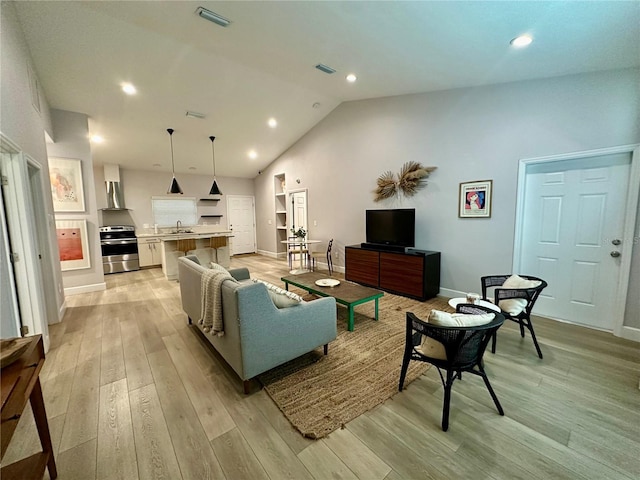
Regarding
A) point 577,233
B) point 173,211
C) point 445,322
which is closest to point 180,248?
point 173,211

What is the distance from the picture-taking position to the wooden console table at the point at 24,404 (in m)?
0.91

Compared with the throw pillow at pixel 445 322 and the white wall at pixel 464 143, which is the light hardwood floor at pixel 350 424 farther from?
the white wall at pixel 464 143

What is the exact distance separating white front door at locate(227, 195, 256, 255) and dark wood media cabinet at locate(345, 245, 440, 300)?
5.18 metres

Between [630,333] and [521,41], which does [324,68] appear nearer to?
[521,41]

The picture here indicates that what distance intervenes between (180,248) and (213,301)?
4.01 metres

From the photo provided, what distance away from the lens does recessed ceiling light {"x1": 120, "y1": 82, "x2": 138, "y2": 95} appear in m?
3.86

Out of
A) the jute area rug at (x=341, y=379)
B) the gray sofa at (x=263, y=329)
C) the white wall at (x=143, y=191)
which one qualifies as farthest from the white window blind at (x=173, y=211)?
the jute area rug at (x=341, y=379)

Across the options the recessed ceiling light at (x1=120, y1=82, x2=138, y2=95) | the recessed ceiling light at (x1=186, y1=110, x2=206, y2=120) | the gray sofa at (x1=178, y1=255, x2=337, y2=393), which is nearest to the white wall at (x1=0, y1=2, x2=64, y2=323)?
the recessed ceiling light at (x1=120, y1=82, x2=138, y2=95)

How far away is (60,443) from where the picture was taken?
5.19ft

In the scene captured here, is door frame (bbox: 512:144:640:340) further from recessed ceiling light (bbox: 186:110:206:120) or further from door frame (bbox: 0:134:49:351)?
door frame (bbox: 0:134:49:351)

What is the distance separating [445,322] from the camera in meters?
1.67

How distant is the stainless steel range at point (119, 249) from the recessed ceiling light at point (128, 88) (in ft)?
11.2

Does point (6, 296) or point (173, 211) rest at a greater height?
point (173, 211)

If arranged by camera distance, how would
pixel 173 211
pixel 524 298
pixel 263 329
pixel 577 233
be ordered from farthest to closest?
1. pixel 173 211
2. pixel 577 233
3. pixel 524 298
4. pixel 263 329
